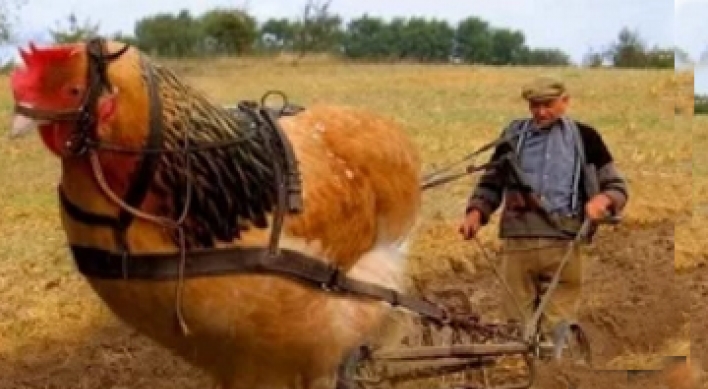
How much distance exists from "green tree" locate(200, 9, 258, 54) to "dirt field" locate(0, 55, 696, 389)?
1103 cm

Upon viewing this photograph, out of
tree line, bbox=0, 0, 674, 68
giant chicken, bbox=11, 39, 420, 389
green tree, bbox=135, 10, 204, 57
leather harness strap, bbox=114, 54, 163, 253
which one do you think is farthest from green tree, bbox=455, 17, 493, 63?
leather harness strap, bbox=114, 54, 163, 253

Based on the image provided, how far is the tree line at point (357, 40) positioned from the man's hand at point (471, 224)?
63.0 ft

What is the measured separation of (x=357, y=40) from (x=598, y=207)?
1210 inches

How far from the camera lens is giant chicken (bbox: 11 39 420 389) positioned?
4.38 meters

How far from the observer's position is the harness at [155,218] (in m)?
4.37

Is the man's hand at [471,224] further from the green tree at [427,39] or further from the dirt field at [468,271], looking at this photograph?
the green tree at [427,39]

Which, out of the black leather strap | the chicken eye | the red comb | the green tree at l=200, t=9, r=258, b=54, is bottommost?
the black leather strap

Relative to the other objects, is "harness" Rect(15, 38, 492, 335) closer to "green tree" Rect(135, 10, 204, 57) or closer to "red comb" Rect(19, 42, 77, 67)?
"red comb" Rect(19, 42, 77, 67)

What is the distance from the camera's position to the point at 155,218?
4.56 metres

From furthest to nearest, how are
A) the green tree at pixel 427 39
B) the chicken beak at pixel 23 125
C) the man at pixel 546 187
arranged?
1. the green tree at pixel 427 39
2. the man at pixel 546 187
3. the chicken beak at pixel 23 125

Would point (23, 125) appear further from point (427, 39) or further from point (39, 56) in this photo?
point (427, 39)

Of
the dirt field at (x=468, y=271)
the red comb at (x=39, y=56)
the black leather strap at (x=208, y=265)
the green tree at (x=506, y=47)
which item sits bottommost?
the dirt field at (x=468, y=271)

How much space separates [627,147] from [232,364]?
12.4 meters

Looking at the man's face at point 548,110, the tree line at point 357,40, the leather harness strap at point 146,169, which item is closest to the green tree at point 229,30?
the tree line at point 357,40
